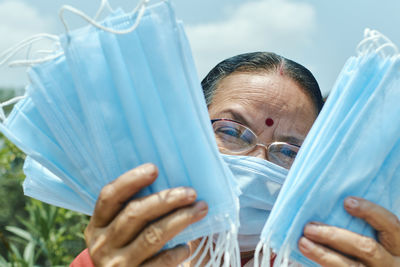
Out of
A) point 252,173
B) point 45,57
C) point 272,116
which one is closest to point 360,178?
point 252,173

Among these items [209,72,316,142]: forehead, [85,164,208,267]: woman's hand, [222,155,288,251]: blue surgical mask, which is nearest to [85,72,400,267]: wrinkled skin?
[85,164,208,267]: woman's hand

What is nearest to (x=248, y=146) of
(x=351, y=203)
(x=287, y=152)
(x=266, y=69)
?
(x=287, y=152)

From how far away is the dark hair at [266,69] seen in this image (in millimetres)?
2178

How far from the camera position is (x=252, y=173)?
1.75m

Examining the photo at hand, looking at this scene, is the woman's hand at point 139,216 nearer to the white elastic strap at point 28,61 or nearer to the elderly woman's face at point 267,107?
the white elastic strap at point 28,61

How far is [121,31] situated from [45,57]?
29cm

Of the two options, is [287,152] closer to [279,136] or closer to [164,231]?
[279,136]

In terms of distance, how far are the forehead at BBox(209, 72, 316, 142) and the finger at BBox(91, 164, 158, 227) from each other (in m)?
0.76

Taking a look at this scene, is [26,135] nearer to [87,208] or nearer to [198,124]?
[87,208]

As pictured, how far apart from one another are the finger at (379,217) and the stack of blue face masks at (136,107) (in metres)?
0.37

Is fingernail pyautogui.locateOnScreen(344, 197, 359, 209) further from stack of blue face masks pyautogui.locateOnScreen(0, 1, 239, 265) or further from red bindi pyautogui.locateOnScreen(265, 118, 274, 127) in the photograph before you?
red bindi pyautogui.locateOnScreen(265, 118, 274, 127)

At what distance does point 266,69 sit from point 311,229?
104 cm

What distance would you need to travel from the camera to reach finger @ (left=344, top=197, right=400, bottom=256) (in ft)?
4.34

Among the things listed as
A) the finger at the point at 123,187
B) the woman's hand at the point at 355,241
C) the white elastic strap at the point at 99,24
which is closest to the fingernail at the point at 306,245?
the woman's hand at the point at 355,241
